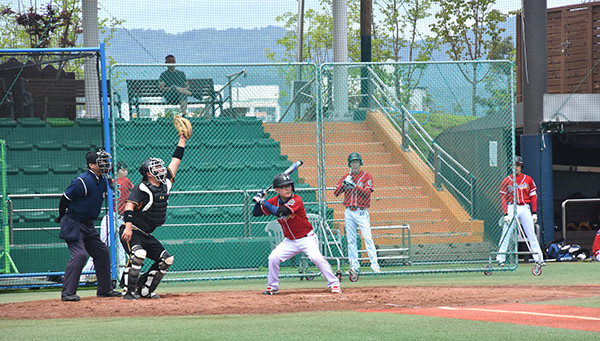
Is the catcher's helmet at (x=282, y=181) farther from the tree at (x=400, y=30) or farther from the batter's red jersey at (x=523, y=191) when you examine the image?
the tree at (x=400, y=30)

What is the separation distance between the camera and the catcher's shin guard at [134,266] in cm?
959

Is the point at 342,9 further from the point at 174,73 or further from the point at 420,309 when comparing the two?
the point at 420,309

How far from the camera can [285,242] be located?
1051 cm

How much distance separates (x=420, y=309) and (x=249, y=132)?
8.45 metres

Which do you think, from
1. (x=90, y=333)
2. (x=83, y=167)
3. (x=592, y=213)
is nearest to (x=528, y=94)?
(x=592, y=213)

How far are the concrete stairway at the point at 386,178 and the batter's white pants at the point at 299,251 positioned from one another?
4.54 meters

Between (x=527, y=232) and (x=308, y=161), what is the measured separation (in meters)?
4.83

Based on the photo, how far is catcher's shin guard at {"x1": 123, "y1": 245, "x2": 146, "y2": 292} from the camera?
959 cm

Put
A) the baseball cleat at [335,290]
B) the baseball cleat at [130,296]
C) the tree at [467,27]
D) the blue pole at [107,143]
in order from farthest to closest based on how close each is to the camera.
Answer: the tree at [467,27]
the blue pole at [107,143]
the baseball cleat at [335,290]
the baseball cleat at [130,296]

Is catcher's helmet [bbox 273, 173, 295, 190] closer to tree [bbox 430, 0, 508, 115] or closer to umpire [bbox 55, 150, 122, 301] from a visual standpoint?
umpire [bbox 55, 150, 122, 301]

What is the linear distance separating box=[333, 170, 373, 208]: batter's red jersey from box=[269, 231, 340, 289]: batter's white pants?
2546 mm

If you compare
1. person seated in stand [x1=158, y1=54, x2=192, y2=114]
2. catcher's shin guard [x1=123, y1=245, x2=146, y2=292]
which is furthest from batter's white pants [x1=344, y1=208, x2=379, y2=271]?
catcher's shin guard [x1=123, y1=245, x2=146, y2=292]

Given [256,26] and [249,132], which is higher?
[256,26]

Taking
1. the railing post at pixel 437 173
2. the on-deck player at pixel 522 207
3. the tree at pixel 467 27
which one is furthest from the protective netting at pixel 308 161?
the tree at pixel 467 27
